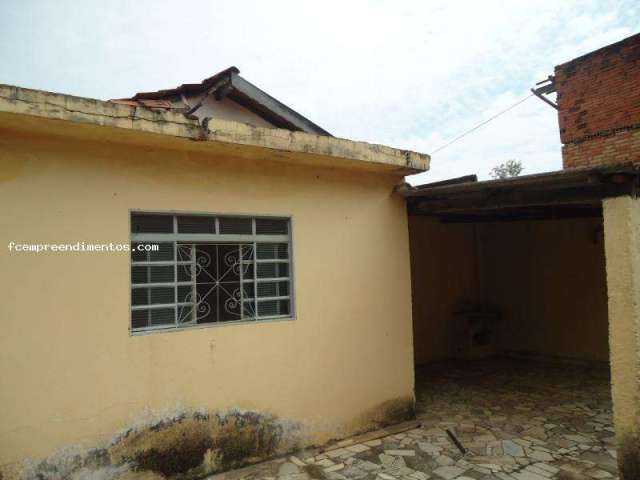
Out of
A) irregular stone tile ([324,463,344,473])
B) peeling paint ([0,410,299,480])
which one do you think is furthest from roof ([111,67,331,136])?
irregular stone tile ([324,463,344,473])

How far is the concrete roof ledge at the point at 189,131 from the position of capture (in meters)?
3.54

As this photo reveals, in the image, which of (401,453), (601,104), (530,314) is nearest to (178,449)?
(401,453)

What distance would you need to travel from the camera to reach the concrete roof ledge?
Result: 11.6 feet

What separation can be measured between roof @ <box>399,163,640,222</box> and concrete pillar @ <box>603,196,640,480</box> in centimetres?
17

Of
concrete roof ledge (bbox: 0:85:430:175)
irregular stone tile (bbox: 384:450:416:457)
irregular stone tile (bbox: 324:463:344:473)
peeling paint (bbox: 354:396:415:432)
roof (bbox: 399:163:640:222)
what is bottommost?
irregular stone tile (bbox: 384:450:416:457)

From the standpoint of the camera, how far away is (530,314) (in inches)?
367

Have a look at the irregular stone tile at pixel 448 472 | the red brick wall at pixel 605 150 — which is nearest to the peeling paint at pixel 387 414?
the irregular stone tile at pixel 448 472

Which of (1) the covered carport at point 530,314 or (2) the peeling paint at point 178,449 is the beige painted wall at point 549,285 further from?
(2) the peeling paint at point 178,449

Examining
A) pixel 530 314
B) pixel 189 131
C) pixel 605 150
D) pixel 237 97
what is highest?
pixel 237 97

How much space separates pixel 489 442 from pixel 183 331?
344cm

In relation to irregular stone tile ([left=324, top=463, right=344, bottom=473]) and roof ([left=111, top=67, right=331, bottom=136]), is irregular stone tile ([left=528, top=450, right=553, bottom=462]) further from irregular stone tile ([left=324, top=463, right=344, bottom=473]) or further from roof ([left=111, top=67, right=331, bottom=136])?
roof ([left=111, top=67, right=331, bottom=136])

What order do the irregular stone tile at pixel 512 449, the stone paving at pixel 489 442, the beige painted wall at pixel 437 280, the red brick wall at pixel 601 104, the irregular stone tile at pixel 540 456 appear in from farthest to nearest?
1. the beige painted wall at pixel 437 280
2. the red brick wall at pixel 601 104
3. the irregular stone tile at pixel 512 449
4. the irregular stone tile at pixel 540 456
5. the stone paving at pixel 489 442

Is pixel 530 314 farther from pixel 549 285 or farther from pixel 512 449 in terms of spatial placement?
pixel 512 449

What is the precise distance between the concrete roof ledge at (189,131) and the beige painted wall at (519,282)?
3.88 m
